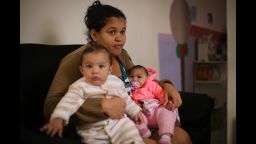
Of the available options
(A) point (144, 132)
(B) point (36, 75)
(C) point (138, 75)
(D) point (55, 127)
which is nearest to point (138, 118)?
(A) point (144, 132)

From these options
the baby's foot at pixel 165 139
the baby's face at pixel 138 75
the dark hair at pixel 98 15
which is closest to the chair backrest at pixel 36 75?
the dark hair at pixel 98 15

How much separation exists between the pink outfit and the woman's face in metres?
0.17

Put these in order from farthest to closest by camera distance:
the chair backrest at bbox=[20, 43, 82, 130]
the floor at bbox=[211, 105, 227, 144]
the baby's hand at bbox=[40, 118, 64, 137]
→ 1. the floor at bbox=[211, 105, 227, 144]
2. the chair backrest at bbox=[20, 43, 82, 130]
3. the baby's hand at bbox=[40, 118, 64, 137]

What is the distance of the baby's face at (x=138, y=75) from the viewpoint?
91 centimetres

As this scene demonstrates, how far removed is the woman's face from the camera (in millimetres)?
835

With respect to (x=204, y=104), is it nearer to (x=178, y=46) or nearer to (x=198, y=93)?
(x=198, y=93)

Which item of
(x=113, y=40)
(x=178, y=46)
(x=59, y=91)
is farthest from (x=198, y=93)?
(x=59, y=91)

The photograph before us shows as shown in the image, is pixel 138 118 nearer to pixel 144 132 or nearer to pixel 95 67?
pixel 144 132

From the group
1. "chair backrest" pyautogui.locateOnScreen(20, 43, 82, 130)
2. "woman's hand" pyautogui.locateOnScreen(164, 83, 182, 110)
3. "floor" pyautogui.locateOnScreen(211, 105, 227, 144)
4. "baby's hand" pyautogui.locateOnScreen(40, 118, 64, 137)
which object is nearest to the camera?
"baby's hand" pyautogui.locateOnScreen(40, 118, 64, 137)

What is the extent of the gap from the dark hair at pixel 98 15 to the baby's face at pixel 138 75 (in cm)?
19

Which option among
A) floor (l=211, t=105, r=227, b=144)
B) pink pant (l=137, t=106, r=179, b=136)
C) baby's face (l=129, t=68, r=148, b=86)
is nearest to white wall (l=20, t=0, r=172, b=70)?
baby's face (l=129, t=68, r=148, b=86)

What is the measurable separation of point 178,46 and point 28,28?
62 centimetres

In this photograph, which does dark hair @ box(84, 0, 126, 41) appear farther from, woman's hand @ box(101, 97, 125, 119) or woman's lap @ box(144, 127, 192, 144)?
woman's lap @ box(144, 127, 192, 144)

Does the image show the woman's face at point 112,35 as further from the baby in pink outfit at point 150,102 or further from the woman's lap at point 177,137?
the woman's lap at point 177,137
